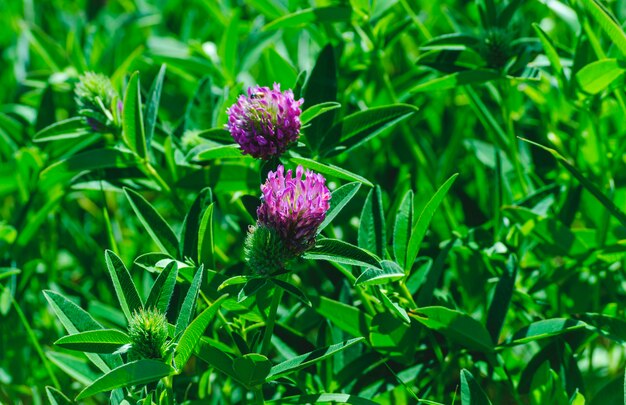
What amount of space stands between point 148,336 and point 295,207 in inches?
10.6

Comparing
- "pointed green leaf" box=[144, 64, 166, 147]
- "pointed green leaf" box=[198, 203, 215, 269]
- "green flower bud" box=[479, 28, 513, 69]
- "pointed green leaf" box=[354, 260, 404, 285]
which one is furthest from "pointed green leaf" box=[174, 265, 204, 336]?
"green flower bud" box=[479, 28, 513, 69]

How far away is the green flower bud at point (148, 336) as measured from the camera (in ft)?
3.44

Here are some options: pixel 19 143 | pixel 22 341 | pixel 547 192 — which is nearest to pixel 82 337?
pixel 22 341

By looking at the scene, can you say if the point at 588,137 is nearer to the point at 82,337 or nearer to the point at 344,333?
the point at 344,333

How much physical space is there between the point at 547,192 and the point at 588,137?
0.81 feet

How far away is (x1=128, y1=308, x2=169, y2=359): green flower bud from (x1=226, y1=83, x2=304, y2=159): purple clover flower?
30 cm

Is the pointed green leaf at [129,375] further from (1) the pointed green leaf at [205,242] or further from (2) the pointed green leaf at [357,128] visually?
(2) the pointed green leaf at [357,128]

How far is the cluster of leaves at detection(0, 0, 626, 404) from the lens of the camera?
1.16 m

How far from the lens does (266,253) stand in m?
1.06

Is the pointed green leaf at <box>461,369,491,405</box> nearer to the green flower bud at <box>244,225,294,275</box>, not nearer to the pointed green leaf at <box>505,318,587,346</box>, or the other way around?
the pointed green leaf at <box>505,318,587,346</box>

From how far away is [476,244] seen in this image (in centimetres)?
150

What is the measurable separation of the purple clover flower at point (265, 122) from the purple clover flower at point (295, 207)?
12cm

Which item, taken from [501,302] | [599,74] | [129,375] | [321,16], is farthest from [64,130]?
[599,74]

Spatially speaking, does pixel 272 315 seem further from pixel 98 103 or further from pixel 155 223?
pixel 98 103
